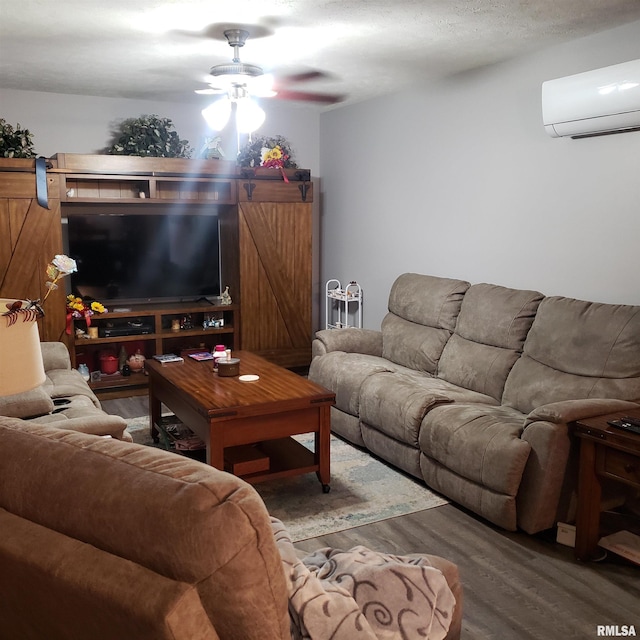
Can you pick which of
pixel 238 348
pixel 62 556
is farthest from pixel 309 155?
pixel 62 556

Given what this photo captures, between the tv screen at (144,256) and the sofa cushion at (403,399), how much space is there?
2371 mm

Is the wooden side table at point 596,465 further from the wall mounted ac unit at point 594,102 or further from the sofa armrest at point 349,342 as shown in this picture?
the sofa armrest at point 349,342

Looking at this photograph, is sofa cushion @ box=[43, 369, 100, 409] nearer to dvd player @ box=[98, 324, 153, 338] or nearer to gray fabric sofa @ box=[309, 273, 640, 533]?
dvd player @ box=[98, 324, 153, 338]

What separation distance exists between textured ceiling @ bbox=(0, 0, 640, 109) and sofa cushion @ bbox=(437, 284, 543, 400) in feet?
4.79

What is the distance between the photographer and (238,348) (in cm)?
579

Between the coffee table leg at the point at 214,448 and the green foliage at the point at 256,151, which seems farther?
the green foliage at the point at 256,151

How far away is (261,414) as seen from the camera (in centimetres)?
329

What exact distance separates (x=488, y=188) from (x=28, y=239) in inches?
132

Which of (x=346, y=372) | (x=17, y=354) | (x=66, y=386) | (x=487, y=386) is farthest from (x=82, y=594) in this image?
(x=346, y=372)

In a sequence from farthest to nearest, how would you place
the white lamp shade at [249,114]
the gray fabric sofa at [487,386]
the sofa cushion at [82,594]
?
the white lamp shade at [249,114] → the gray fabric sofa at [487,386] → the sofa cushion at [82,594]

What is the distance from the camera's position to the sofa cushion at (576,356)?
320 centimetres

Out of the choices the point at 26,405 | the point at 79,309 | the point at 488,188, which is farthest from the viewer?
the point at 79,309

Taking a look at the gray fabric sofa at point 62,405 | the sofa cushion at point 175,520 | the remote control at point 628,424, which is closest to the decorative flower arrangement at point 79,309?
the gray fabric sofa at point 62,405

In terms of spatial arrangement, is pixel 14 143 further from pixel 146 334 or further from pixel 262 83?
pixel 262 83
